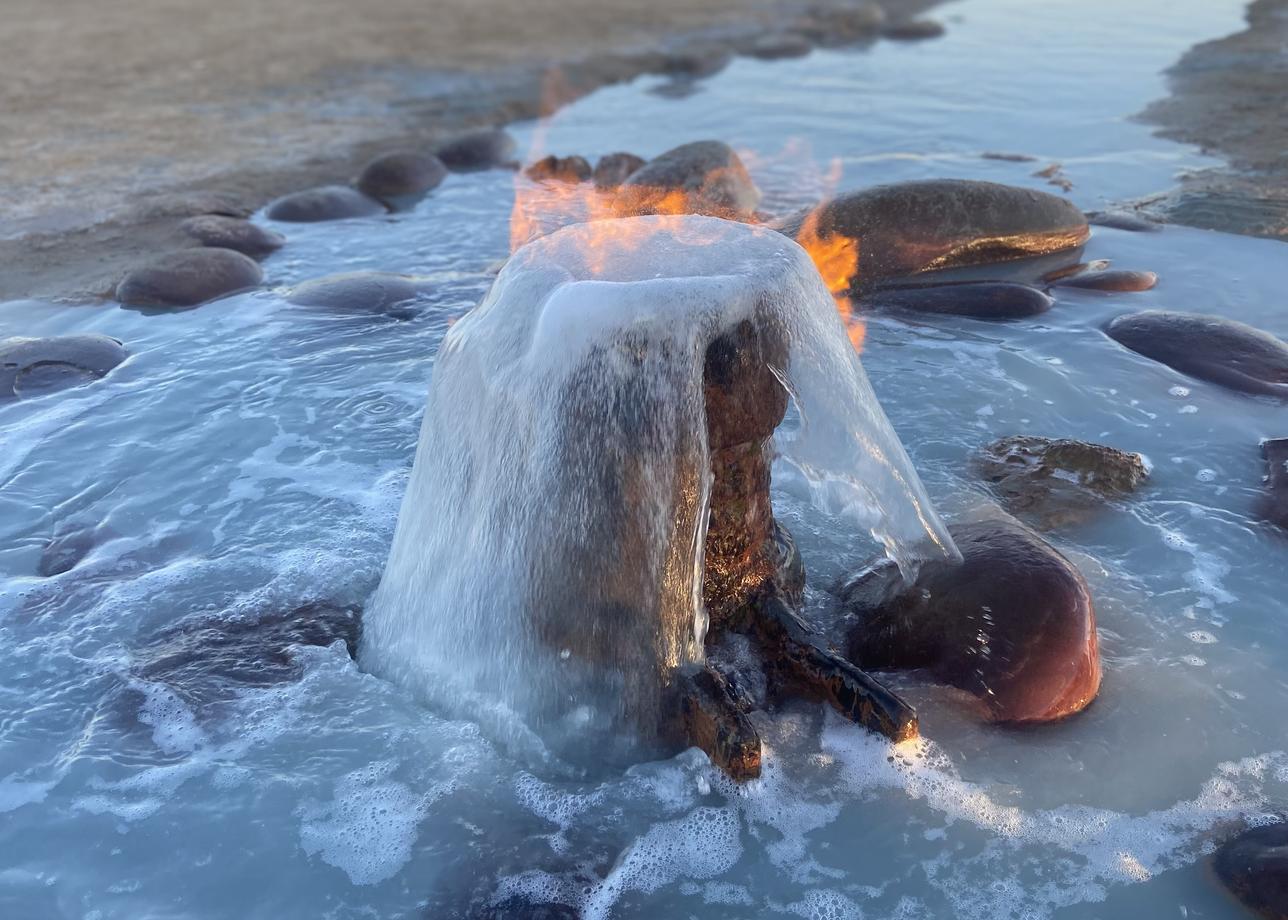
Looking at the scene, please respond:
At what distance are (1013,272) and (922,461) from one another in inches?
132

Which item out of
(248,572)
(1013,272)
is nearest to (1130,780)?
(248,572)

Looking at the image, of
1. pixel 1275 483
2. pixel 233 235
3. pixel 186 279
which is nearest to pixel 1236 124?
pixel 1275 483

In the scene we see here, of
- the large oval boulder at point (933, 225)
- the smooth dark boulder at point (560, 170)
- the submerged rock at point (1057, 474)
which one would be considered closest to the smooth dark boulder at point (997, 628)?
the submerged rock at point (1057, 474)

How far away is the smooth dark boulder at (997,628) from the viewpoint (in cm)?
380

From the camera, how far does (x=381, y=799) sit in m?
3.61

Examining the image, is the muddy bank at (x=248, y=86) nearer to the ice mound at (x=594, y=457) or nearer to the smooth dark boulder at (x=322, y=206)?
the smooth dark boulder at (x=322, y=206)

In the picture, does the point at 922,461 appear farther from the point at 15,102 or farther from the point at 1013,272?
the point at 15,102

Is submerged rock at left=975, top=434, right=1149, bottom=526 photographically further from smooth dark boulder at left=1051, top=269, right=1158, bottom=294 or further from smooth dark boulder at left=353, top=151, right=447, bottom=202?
smooth dark boulder at left=353, top=151, right=447, bottom=202

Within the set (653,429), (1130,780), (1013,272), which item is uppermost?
(653,429)

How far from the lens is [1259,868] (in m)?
3.15

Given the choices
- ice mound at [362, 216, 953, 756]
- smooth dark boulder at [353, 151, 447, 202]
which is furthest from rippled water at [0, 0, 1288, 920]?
smooth dark boulder at [353, 151, 447, 202]

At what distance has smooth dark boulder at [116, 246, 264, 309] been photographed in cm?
791

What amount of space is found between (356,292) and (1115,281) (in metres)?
6.03

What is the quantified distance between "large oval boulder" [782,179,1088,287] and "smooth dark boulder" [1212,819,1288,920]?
543 cm
